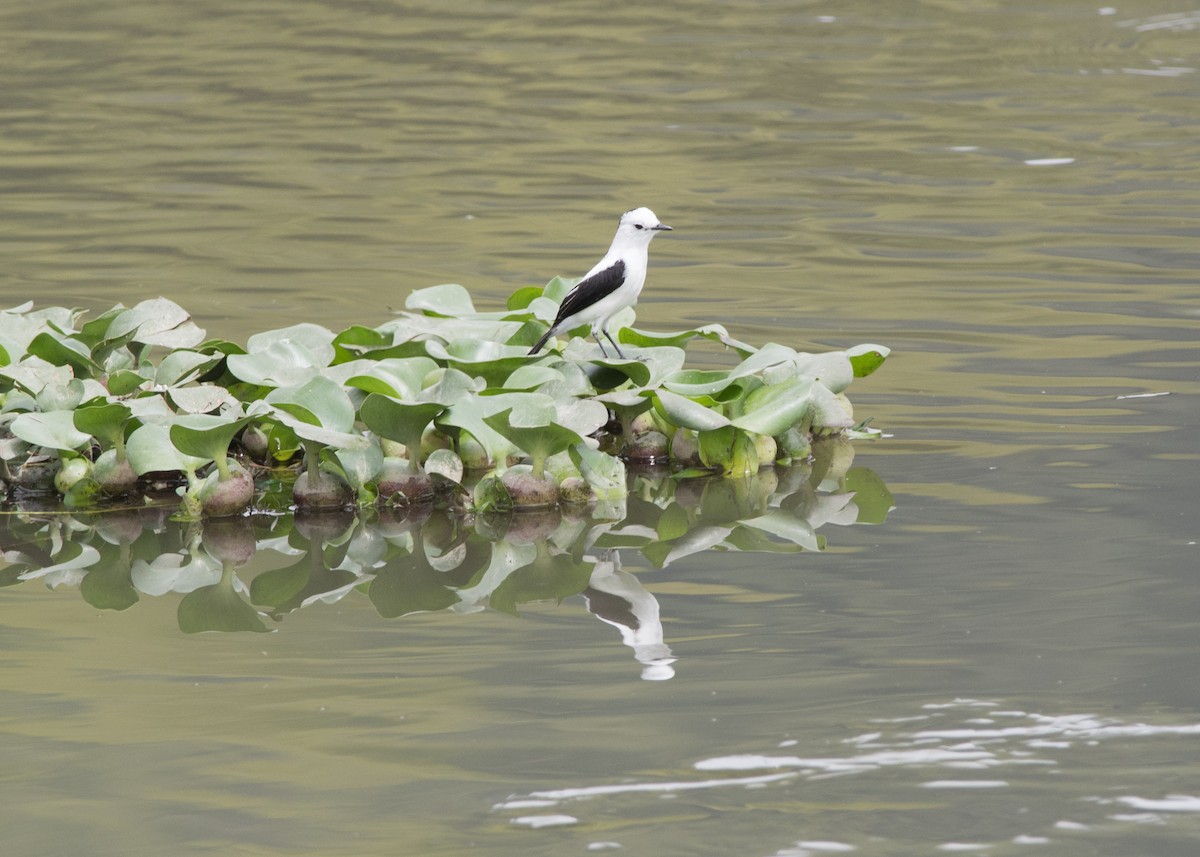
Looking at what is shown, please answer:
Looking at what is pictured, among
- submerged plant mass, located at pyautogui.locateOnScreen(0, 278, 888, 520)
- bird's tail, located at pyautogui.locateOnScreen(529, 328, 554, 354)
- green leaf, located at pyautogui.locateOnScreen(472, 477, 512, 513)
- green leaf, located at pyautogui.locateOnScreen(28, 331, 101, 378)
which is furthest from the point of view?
bird's tail, located at pyautogui.locateOnScreen(529, 328, 554, 354)

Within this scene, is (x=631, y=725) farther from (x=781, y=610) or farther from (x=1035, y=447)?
(x=1035, y=447)

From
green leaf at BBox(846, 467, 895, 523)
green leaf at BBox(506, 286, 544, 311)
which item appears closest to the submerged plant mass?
green leaf at BBox(846, 467, 895, 523)

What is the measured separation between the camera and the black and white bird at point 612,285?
16.1 feet

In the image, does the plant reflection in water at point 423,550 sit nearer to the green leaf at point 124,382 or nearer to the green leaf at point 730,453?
the green leaf at point 730,453

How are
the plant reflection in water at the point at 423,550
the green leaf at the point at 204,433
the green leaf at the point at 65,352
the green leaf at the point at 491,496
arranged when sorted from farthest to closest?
the green leaf at the point at 65,352, the green leaf at the point at 491,496, the green leaf at the point at 204,433, the plant reflection in water at the point at 423,550

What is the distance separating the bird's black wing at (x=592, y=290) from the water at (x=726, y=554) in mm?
919

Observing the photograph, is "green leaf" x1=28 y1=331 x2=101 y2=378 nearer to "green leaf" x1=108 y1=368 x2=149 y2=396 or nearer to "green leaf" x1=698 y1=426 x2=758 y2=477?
"green leaf" x1=108 y1=368 x2=149 y2=396

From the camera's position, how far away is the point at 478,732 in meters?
2.97

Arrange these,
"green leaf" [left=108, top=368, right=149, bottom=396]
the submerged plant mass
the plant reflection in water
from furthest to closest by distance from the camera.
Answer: "green leaf" [left=108, top=368, right=149, bottom=396] → the submerged plant mass → the plant reflection in water

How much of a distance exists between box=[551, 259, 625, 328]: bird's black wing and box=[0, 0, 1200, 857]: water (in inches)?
36.2

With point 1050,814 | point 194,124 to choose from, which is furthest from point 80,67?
point 1050,814

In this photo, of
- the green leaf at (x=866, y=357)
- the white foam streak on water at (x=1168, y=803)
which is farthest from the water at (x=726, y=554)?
the green leaf at (x=866, y=357)

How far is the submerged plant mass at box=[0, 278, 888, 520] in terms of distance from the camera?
431 cm

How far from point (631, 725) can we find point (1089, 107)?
1059 centimetres
